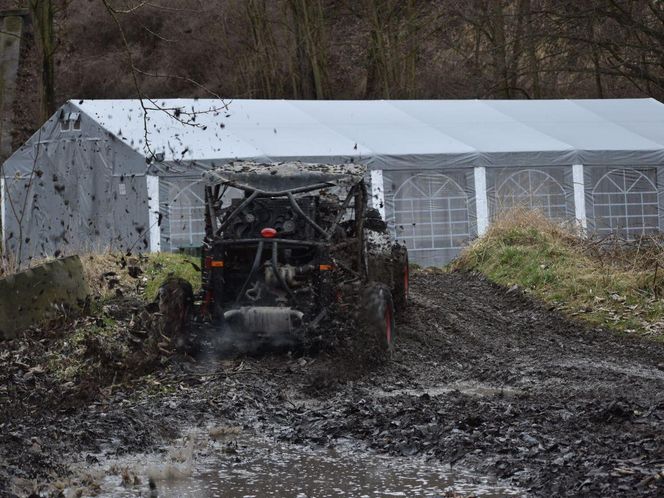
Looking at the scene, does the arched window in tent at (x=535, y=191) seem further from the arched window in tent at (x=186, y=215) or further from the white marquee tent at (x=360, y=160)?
the arched window in tent at (x=186, y=215)

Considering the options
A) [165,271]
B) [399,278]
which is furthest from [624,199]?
[165,271]

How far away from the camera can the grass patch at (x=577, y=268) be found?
14047 mm

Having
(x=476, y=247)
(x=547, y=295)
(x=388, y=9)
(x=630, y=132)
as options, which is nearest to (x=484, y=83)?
(x=388, y=9)

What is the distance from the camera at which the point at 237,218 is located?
37.3ft

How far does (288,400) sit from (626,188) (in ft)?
54.8

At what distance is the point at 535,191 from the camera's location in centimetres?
2322

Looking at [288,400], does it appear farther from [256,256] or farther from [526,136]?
[526,136]

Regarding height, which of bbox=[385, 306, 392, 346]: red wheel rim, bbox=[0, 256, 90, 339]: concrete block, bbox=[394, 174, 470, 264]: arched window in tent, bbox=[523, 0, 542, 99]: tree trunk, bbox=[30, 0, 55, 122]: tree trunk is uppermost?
bbox=[523, 0, 542, 99]: tree trunk

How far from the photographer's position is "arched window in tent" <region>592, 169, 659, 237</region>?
24.3 m

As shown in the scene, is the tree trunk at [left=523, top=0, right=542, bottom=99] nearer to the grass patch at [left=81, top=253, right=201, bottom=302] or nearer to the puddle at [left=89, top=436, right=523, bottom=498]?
the grass patch at [left=81, top=253, right=201, bottom=302]

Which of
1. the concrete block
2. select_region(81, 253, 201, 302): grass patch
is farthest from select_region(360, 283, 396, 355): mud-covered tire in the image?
the concrete block

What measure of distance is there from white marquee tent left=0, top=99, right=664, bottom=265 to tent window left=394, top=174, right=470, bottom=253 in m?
0.03

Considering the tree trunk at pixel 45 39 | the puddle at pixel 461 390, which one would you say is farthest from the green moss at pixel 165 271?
the tree trunk at pixel 45 39

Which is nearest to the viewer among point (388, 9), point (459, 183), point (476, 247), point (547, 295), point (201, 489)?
point (201, 489)
